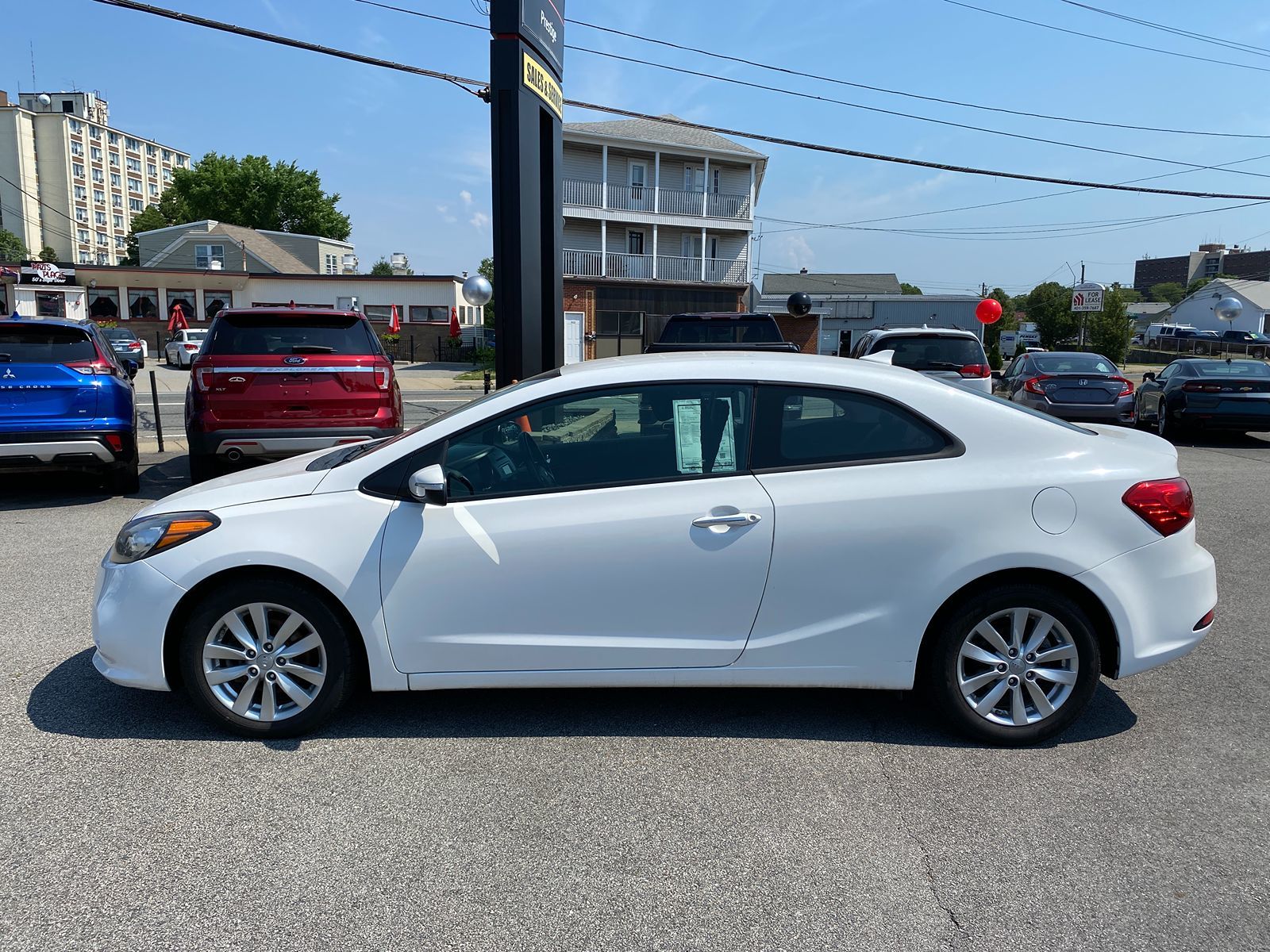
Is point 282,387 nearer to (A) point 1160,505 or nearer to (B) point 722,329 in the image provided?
(B) point 722,329

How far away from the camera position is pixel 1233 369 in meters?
15.7

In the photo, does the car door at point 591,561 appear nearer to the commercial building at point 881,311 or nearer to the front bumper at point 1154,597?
the front bumper at point 1154,597

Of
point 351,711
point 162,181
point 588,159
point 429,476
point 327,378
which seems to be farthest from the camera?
point 162,181

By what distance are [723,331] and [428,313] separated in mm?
37245

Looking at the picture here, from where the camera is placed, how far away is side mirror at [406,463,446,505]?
3.78 meters

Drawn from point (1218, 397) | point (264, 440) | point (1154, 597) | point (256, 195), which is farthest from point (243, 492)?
point (256, 195)

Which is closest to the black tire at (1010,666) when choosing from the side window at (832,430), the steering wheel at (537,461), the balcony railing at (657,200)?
the side window at (832,430)

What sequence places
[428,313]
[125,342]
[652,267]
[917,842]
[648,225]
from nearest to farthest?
[917,842]
[125,342]
[652,267]
[648,225]
[428,313]

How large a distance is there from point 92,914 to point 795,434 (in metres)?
2.95

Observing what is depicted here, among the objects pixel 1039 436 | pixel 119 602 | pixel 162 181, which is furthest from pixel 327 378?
pixel 162 181

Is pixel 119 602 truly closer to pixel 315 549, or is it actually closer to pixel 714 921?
pixel 315 549

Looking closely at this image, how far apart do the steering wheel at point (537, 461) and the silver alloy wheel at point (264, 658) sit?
43.9 inches

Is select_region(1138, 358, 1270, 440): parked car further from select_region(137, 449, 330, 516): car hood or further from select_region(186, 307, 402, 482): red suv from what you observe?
select_region(137, 449, 330, 516): car hood

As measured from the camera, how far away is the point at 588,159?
39.8 m
